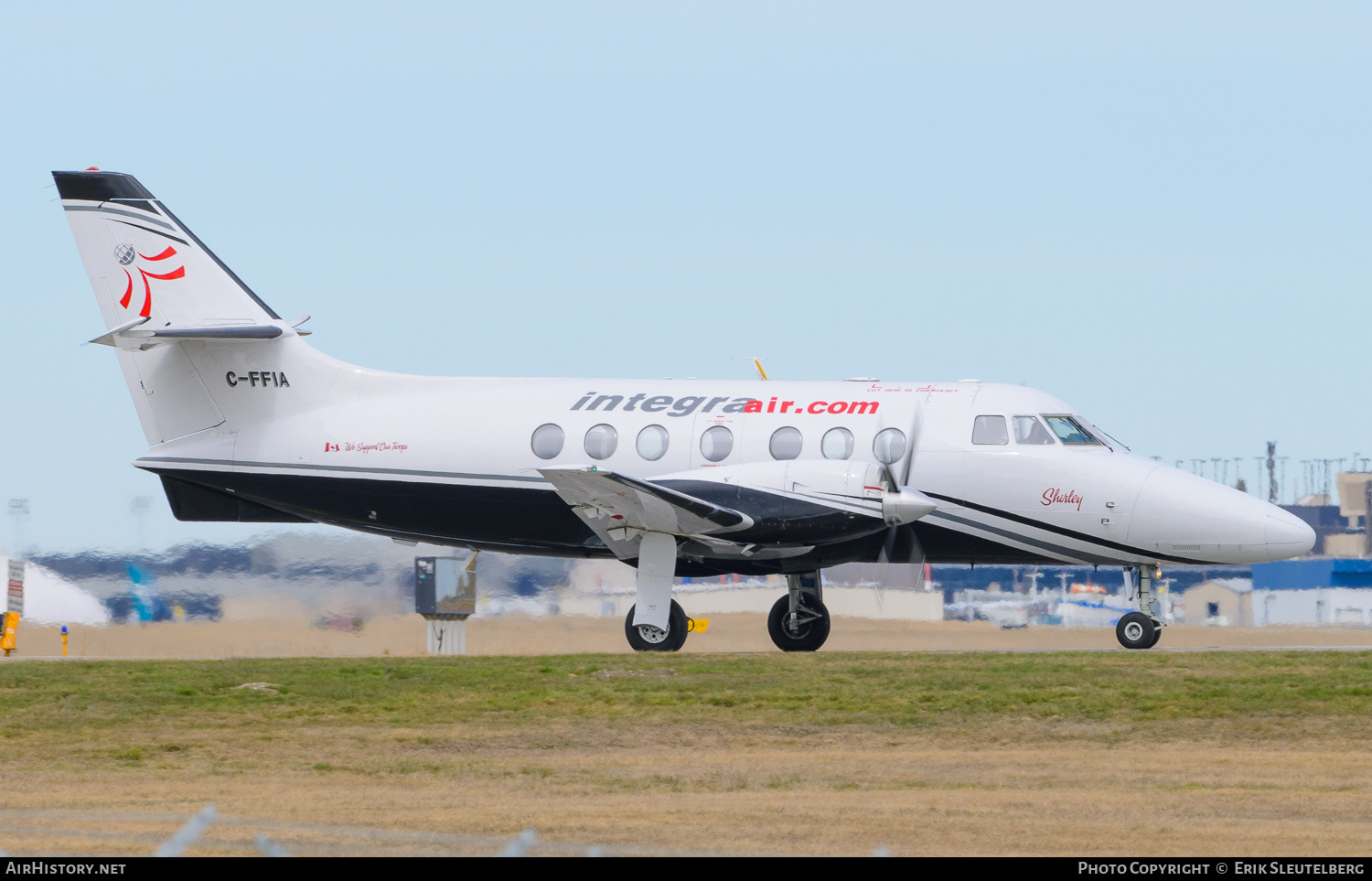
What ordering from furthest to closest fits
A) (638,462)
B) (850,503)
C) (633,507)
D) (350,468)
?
(350,468), (638,462), (633,507), (850,503)

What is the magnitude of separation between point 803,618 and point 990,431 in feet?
14.0

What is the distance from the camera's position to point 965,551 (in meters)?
24.6

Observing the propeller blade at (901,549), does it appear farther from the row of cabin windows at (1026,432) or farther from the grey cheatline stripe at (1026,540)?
the row of cabin windows at (1026,432)

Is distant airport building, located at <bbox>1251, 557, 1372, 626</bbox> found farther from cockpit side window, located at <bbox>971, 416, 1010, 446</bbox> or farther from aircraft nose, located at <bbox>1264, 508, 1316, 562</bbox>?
cockpit side window, located at <bbox>971, 416, 1010, 446</bbox>

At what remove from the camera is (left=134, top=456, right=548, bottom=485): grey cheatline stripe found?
81.5ft

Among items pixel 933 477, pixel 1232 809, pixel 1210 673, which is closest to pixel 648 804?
pixel 1232 809

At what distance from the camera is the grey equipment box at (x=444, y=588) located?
28594 mm

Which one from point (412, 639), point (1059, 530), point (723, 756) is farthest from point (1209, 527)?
point (412, 639)

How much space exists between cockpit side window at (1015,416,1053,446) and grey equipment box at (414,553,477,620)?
984cm

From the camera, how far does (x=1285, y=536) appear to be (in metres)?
23.5

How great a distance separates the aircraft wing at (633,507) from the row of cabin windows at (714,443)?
1.38 m

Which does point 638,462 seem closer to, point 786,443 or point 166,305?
point 786,443

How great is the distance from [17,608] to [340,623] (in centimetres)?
566

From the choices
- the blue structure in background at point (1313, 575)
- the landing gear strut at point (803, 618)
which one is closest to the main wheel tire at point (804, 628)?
the landing gear strut at point (803, 618)
